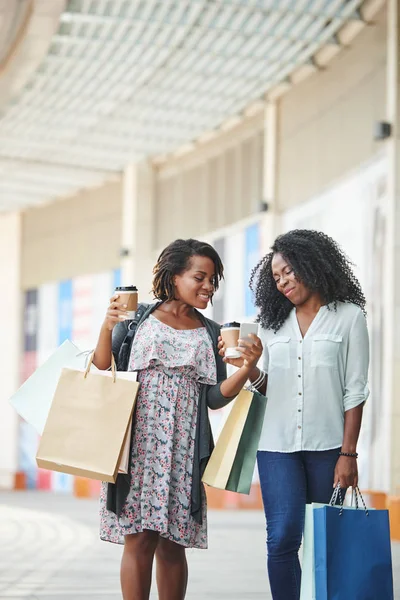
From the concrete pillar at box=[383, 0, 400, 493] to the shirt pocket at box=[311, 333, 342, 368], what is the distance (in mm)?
6329

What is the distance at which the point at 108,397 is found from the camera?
3.71m

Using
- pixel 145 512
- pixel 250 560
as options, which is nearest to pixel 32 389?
pixel 145 512

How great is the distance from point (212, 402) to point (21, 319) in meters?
19.6

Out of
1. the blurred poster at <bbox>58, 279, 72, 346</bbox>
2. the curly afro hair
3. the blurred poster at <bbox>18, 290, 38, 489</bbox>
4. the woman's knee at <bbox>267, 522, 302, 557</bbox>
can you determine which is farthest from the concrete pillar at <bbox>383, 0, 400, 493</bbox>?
the blurred poster at <bbox>18, 290, 38, 489</bbox>

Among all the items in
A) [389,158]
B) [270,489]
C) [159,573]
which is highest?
[389,158]

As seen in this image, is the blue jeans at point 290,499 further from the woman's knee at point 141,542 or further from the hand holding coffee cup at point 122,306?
the hand holding coffee cup at point 122,306

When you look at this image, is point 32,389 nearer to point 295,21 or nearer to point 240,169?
point 295,21

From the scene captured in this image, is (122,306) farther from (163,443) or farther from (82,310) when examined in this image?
(82,310)

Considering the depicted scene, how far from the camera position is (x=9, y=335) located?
75.8 ft

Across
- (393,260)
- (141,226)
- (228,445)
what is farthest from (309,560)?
(141,226)

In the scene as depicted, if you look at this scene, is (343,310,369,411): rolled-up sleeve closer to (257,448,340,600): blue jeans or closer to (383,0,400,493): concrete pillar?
(257,448,340,600): blue jeans

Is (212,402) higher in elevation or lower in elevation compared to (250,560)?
higher

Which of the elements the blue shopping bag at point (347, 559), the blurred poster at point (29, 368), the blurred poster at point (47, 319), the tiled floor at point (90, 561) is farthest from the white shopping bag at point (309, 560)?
the blurred poster at point (29, 368)

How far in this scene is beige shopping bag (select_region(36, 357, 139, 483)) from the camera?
3666mm
